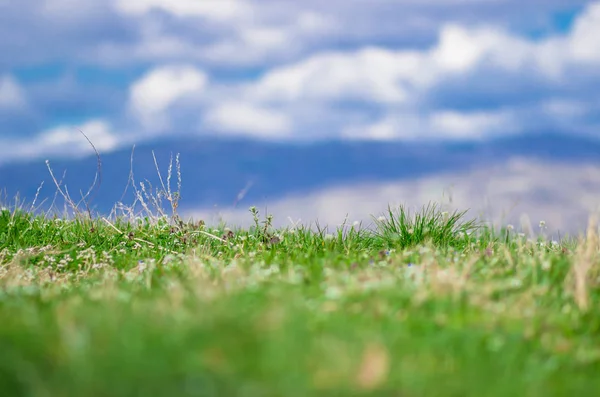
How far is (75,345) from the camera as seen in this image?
12.2 ft

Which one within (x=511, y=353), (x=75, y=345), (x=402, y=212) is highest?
(x=402, y=212)

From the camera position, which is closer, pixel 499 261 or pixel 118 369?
pixel 118 369

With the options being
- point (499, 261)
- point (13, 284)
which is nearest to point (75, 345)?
point (13, 284)

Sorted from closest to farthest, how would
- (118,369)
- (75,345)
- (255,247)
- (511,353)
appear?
(118,369), (75,345), (511,353), (255,247)

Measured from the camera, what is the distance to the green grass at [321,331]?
3.53 metres

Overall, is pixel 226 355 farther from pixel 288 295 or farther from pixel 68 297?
pixel 68 297

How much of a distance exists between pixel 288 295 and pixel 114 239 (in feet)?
20.2

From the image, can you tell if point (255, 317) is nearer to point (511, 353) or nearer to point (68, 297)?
point (511, 353)

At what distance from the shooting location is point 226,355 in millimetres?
3658

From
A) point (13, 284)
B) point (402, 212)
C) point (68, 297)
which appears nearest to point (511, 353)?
point (68, 297)

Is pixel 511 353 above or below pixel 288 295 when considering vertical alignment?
below

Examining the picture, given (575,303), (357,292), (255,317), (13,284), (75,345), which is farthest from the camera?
(13,284)

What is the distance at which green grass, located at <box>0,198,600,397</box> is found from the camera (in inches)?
139

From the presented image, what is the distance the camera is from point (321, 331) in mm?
4129
